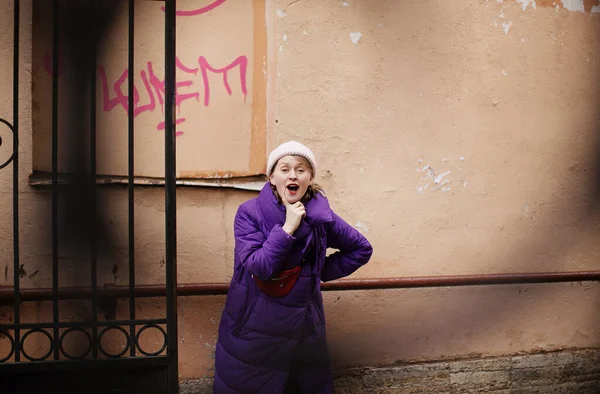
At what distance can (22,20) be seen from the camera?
7.86ft

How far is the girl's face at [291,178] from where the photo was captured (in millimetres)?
1847

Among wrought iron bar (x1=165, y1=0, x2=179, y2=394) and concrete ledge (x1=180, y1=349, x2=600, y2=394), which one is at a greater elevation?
wrought iron bar (x1=165, y1=0, x2=179, y2=394)

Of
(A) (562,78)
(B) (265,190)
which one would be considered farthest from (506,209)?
(B) (265,190)

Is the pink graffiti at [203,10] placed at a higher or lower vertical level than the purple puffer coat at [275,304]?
higher

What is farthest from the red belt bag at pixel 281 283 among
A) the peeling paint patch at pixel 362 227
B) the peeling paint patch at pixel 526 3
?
the peeling paint patch at pixel 526 3

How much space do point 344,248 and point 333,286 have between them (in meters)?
0.65

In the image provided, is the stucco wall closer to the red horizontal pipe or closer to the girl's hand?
the red horizontal pipe

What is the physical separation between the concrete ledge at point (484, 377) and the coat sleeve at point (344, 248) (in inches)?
34.1

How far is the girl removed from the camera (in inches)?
72.9

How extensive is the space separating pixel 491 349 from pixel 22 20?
2335 mm

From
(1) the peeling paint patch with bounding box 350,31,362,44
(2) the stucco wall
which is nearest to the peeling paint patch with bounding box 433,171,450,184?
(2) the stucco wall

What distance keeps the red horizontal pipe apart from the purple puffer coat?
1.49ft

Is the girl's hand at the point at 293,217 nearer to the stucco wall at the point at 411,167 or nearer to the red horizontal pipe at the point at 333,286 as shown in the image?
the red horizontal pipe at the point at 333,286

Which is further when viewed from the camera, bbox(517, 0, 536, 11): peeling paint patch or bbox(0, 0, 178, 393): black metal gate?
bbox(517, 0, 536, 11): peeling paint patch
